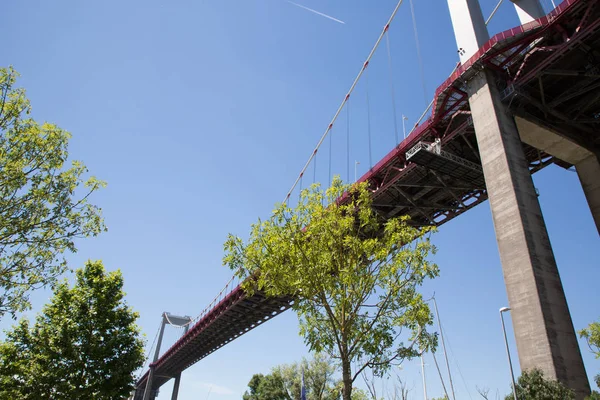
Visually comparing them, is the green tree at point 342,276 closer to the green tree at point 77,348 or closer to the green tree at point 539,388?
the green tree at point 539,388

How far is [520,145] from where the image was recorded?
17.8 meters

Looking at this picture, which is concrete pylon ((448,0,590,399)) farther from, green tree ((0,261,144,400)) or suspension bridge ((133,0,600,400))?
green tree ((0,261,144,400))

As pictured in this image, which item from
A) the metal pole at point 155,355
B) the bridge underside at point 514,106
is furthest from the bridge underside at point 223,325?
the bridge underside at point 514,106

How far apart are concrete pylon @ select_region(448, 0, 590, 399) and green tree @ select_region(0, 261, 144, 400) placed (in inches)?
663

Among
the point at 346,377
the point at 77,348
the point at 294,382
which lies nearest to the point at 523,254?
the point at 346,377

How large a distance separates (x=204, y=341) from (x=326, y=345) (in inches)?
2523

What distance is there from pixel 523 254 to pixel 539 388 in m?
4.88

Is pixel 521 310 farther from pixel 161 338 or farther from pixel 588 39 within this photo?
pixel 161 338

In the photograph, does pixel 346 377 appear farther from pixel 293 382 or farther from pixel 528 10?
pixel 293 382

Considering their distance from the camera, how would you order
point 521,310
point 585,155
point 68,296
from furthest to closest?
point 585,155
point 68,296
point 521,310

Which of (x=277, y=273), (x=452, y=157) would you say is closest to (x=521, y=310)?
(x=277, y=273)

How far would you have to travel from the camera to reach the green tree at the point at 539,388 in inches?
442

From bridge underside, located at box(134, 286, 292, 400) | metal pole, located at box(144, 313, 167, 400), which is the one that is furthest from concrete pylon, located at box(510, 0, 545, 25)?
metal pole, located at box(144, 313, 167, 400)

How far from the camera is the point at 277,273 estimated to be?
12625mm
